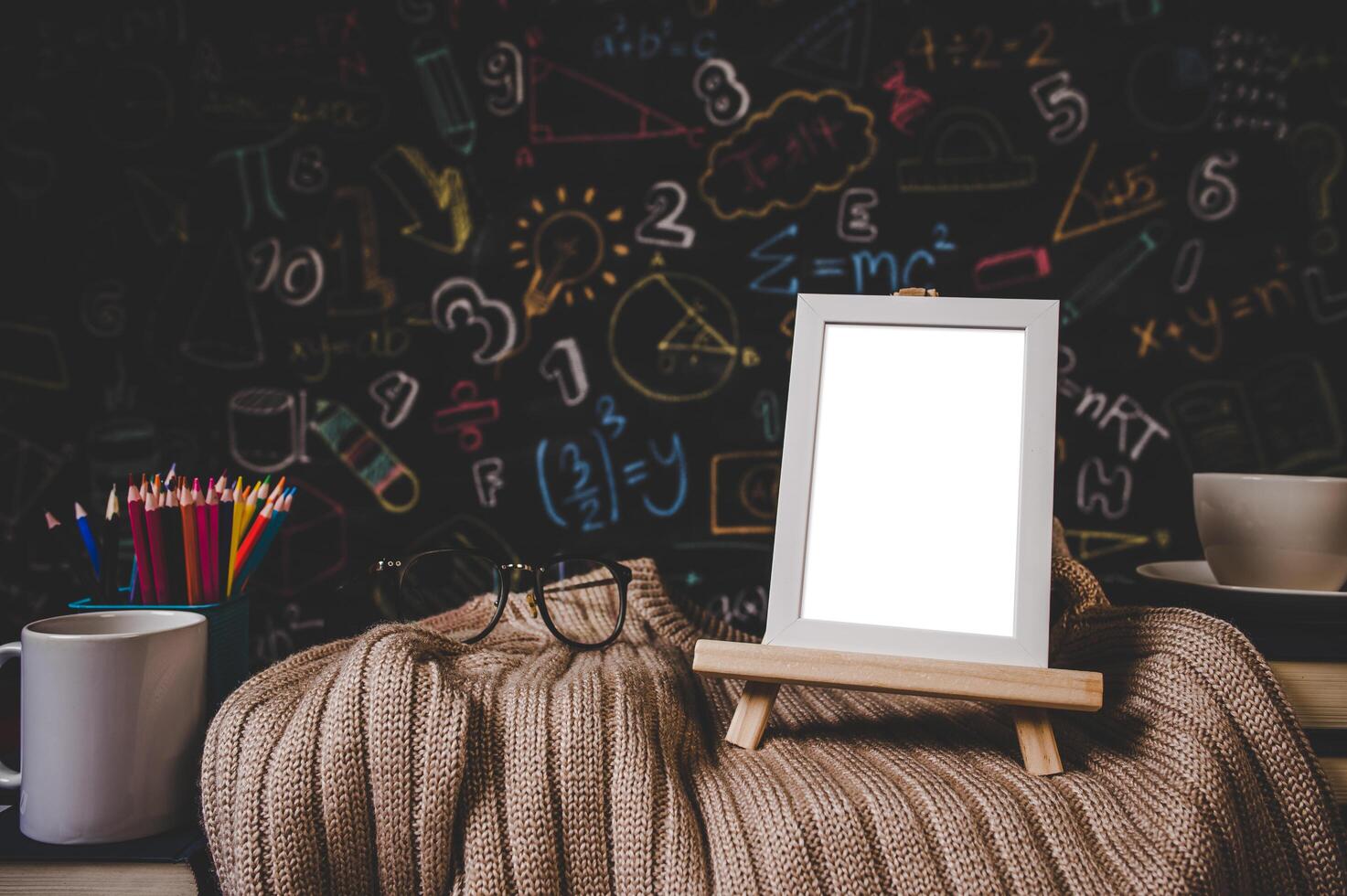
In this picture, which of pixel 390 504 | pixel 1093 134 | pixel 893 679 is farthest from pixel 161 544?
pixel 1093 134

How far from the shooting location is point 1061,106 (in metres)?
1.21

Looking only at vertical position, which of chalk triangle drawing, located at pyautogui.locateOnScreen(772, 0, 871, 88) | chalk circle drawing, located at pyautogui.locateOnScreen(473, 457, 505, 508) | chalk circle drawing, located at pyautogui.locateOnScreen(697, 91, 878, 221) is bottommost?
chalk circle drawing, located at pyautogui.locateOnScreen(473, 457, 505, 508)

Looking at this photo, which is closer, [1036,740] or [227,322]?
[1036,740]

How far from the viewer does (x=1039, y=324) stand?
0.68 metres

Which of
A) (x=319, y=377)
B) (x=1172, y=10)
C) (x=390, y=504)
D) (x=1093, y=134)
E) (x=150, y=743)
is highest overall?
(x=1172, y=10)

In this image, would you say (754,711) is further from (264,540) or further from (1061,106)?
(1061,106)

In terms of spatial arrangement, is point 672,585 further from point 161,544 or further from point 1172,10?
point 1172,10

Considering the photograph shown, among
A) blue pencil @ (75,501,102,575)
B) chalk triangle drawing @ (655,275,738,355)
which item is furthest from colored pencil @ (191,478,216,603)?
chalk triangle drawing @ (655,275,738,355)

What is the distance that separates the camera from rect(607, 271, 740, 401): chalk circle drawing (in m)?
1.25

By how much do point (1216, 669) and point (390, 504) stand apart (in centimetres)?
104

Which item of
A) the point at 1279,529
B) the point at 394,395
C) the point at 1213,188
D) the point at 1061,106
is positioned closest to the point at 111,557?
the point at 394,395

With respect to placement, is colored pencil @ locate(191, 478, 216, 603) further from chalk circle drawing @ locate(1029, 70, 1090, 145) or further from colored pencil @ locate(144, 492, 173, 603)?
chalk circle drawing @ locate(1029, 70, 1090, 145)

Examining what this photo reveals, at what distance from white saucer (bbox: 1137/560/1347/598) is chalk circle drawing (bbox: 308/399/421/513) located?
37.9 inches

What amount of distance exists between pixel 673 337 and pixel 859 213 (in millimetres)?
322
